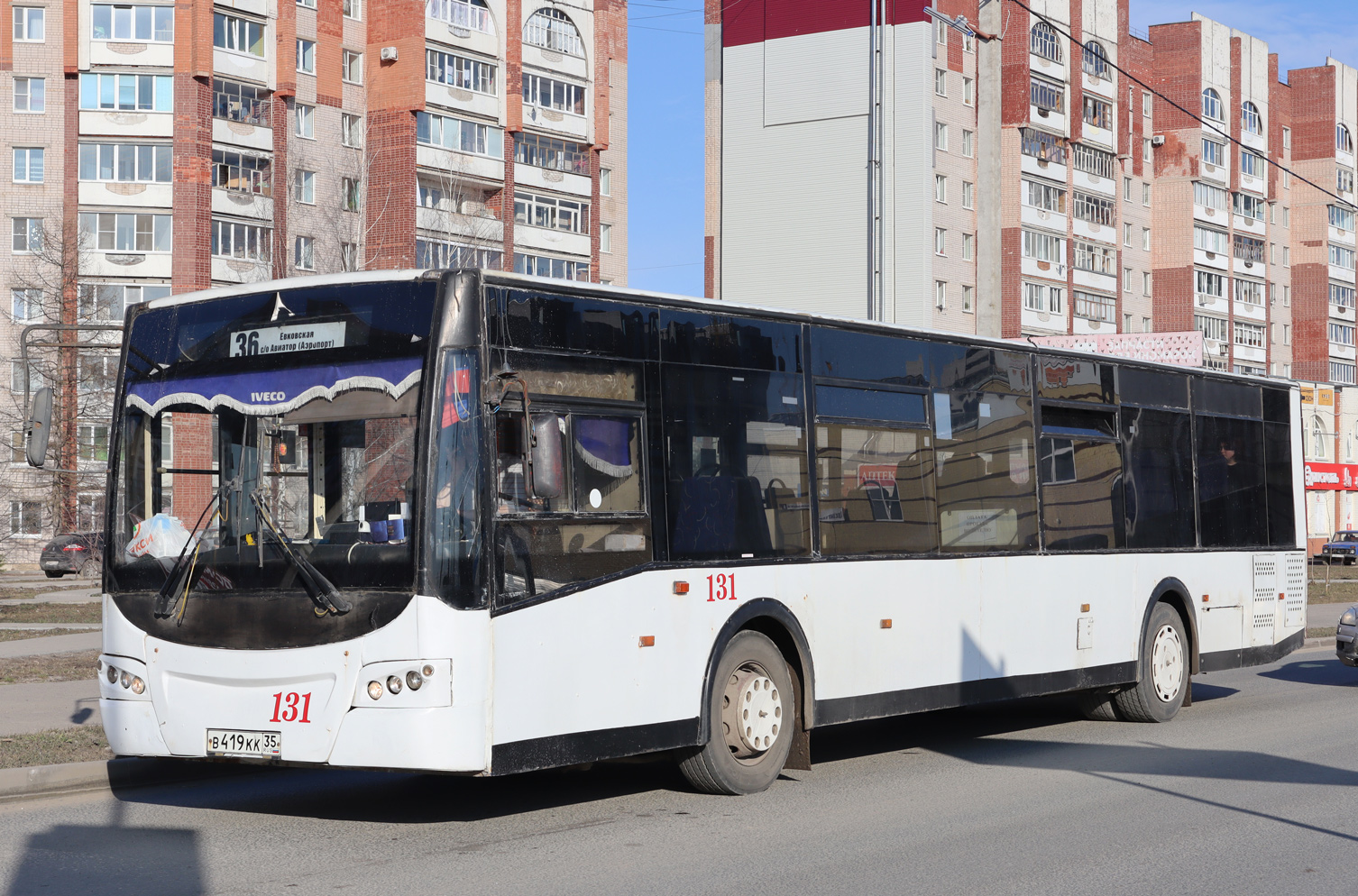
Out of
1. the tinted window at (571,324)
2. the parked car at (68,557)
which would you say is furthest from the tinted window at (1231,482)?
the parked car at (68,557)

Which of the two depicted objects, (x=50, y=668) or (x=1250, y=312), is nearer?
(x=50, y=668)

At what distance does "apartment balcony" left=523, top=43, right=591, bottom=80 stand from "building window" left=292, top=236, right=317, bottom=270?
45.9 ft

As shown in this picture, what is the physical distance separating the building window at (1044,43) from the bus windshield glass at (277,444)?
241ft

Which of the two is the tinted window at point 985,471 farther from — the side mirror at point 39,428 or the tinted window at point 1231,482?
the side mirror at point 39,428

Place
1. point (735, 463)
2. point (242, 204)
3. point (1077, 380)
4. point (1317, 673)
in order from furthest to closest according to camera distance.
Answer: point (242, 204) → point (1317, 673) → point (1077, 380) → point (735, 463)

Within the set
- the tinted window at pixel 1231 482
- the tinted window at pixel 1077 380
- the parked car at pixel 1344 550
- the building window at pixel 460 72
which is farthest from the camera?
the parked car at pixel 1344 550

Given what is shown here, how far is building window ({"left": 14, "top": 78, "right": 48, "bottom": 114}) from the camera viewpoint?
201 ft

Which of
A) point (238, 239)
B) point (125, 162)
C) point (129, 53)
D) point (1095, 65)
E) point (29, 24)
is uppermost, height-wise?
point (1095, 65)

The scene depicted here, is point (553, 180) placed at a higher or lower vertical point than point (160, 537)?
higher

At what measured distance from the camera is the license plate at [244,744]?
27.6 feet

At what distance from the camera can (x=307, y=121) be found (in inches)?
2472

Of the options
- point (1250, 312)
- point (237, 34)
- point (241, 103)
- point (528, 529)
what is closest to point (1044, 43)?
point (1250, 312)

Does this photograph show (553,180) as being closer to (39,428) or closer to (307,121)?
(307,121)

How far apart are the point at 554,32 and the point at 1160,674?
5952 cm
